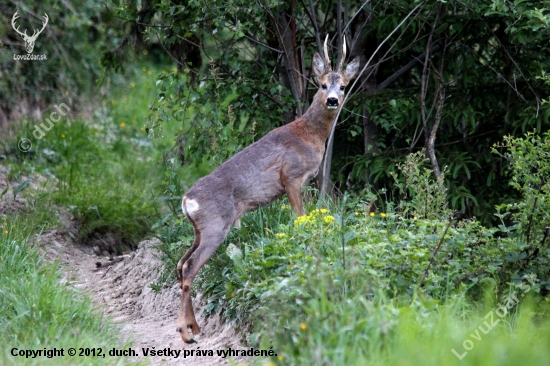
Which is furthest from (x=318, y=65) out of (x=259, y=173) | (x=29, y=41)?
(x=29, y=41)

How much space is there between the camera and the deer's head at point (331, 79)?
6.95 m

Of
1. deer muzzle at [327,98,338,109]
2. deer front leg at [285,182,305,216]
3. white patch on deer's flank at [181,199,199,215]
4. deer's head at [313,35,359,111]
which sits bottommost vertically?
deer front leg at [285,182,305,216]

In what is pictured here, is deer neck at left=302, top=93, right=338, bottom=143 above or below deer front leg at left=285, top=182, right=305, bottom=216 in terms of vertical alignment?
above

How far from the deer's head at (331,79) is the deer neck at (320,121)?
3.3 inches

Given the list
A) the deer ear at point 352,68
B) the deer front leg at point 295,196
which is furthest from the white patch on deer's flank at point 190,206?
→ the deer ear at point 352,68

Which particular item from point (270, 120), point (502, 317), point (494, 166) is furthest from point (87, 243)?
point (502, 317)

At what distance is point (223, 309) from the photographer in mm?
5988

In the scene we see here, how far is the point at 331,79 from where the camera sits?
7105 millimetres

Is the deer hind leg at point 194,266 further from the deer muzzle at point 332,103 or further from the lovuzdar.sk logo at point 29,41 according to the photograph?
the lovuzdar.sk logo at point 29,41

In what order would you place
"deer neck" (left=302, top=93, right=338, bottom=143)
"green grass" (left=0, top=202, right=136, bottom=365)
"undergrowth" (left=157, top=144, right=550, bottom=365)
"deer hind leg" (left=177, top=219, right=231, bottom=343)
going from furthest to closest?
1. "deer neck" (left=302, top=93, right=338, bottom=143)
2. "deer hind leg" (left=177, top=219, right=231, bottom=343)
3. "green grass" (left=0, top=202, right=136, bottom=365)
4. "undergrowth" (left=157, top=144, right=550, bottom=365)

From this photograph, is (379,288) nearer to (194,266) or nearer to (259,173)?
(194,266)

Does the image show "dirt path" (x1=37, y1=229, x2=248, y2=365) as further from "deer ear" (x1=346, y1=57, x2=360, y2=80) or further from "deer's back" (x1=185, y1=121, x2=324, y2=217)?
"deer ear" (x1=346, y1=57, x2=360, y2=80)

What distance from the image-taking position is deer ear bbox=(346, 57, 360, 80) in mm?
7332

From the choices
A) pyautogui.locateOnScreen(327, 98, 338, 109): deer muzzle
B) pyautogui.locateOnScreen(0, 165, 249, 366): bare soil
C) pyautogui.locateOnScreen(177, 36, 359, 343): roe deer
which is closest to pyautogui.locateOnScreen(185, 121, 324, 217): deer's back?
pyautogui.locateOnScreen(177, 36, 359, 343): roe deer
